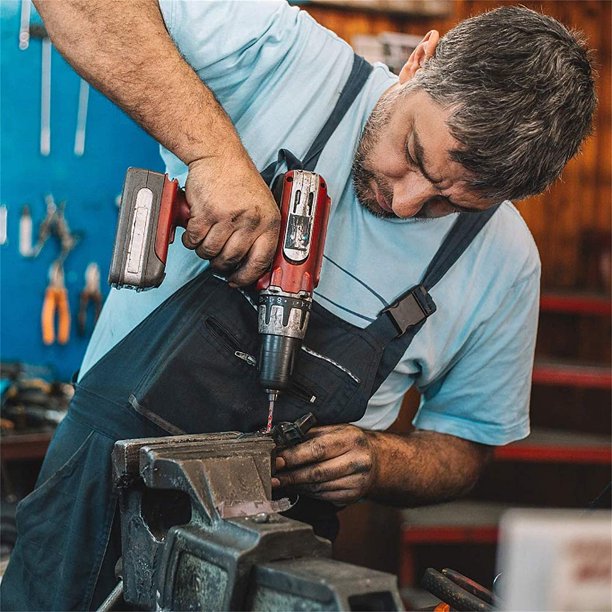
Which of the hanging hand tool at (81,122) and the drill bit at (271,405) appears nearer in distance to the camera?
the drill bit at (271,405)

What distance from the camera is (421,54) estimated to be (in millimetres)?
1444

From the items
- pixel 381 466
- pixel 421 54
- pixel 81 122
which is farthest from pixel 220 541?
pixel 81 122

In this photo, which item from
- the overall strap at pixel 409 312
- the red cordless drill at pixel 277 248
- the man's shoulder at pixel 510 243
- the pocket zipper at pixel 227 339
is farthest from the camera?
the man's shoulder at pixel 510 243

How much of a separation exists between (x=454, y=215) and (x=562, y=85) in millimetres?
367

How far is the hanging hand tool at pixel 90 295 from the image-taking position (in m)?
3.52

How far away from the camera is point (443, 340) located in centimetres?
163

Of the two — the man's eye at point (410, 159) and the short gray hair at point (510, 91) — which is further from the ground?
the short gray hair at point (510, 91)

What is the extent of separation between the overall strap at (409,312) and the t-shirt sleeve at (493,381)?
0.19 meters

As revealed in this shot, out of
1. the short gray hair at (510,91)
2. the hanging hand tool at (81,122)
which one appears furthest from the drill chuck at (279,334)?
the hanging hand tool at (81,122)

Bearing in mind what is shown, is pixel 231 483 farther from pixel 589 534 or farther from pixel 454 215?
pixel 454 215

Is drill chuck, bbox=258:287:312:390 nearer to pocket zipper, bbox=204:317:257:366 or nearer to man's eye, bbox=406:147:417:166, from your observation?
pocket zipper, bbox=204:317:257:366

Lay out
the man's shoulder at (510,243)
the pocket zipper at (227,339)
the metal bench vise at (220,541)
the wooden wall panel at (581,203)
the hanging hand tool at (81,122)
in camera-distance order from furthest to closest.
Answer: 1. the wooden wall panel at (581,203)
2. the hanging hand tool at (81,122)
3. the man's shoulder at (510,243)
4. the pocket zipper at (227,339)
5. the metal bench vise at (220,541)

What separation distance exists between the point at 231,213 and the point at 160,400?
A: 1.04 ft

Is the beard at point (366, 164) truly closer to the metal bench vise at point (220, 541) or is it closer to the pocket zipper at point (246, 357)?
the pocket zipper at point (246, 357)
